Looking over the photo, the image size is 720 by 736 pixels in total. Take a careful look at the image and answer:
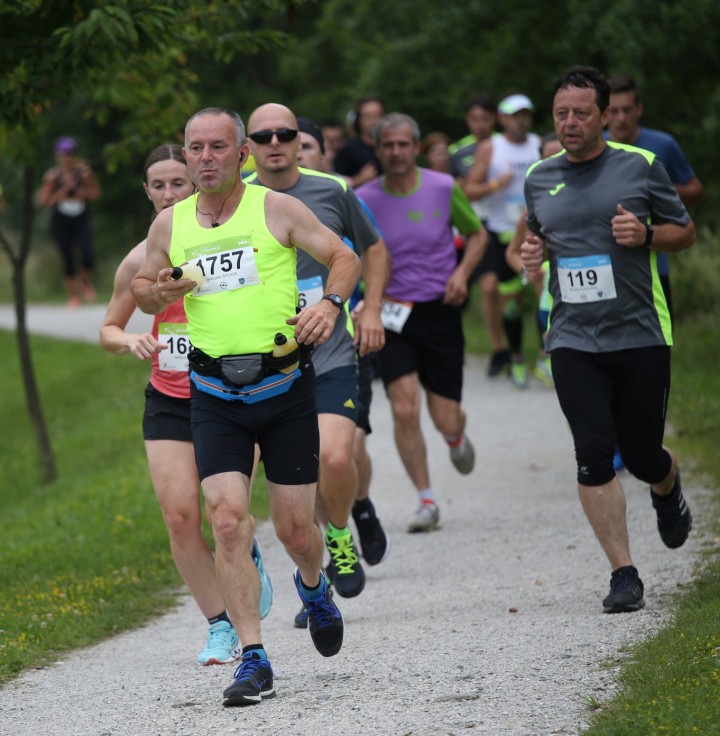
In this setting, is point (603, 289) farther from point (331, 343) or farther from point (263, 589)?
point (263, 589)

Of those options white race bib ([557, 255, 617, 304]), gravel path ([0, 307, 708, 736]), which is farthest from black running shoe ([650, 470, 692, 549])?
white race bib ([557, 255, 617, 304])

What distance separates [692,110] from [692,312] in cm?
269

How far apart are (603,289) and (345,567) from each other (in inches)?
68.0

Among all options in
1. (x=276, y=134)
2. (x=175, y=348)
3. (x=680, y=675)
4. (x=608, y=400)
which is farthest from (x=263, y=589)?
(x=680, y=675)

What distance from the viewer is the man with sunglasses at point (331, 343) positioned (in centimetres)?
725

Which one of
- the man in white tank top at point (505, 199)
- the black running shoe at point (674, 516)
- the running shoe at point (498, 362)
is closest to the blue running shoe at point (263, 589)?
the black running shoe at point (674, 516)

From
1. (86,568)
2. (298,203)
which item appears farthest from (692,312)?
(298,203)

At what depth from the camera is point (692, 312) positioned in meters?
17.9

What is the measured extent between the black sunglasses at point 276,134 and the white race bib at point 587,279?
4.43 feet

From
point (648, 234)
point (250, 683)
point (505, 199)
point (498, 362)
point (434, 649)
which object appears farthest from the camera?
point (498, 362)

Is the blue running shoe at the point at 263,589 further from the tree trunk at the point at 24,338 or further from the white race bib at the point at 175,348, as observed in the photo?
the tree trunk at the point at 24,338

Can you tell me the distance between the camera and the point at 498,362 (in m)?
15.1

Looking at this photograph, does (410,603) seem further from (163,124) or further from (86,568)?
(163,124)

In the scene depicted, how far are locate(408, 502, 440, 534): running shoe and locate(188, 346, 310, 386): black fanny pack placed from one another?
374 cm
